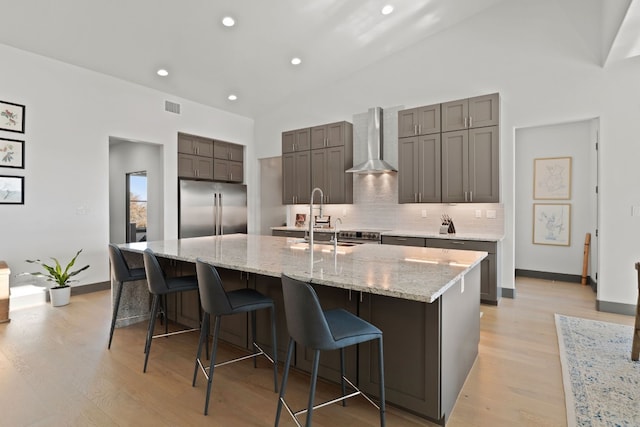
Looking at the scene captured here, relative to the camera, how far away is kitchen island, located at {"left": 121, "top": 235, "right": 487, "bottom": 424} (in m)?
1.87

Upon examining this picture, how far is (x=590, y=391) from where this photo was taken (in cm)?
232

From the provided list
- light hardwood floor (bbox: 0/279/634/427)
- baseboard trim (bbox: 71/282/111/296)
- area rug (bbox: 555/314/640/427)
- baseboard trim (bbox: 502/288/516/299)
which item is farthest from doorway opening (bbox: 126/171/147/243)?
area rug (bbox: 555/314/640/427)

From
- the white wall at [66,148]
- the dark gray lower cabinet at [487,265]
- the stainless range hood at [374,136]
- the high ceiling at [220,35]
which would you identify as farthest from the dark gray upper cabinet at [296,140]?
the dark gray lower cabinet at [487,265]

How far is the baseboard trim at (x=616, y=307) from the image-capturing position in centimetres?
393

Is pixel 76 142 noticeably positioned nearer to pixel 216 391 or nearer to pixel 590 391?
pixel 216 391

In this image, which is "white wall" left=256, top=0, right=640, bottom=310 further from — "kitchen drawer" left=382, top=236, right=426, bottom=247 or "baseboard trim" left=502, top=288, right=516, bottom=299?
"kitchen drawer" left=382, top=236, right=426, bottom=247

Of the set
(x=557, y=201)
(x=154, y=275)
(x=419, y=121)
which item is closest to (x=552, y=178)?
(x=557, y=201)

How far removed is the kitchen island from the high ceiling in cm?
320

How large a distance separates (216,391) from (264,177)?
5548 millimetres

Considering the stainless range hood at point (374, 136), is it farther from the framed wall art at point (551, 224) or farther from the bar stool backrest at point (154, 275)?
the bar stool backrest at point (154, 275)

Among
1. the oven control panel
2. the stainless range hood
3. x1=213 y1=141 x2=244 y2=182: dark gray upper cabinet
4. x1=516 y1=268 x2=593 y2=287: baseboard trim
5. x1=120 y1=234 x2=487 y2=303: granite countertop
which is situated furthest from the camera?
x1=213 y1=141 x2=244 y2=182: dark gray upper cabinet

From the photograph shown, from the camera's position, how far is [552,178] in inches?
230

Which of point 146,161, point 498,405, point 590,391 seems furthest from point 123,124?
point 590,391

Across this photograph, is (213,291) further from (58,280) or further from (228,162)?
(228,162)
